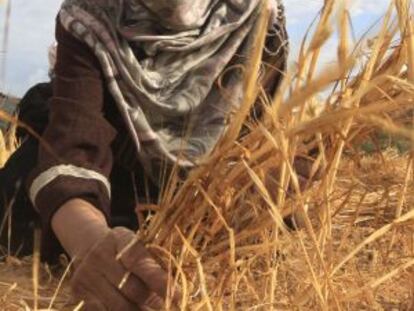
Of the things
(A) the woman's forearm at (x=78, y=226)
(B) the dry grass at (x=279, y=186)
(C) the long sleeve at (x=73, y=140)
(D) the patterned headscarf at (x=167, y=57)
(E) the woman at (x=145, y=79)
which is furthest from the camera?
(D) the patterned headscarf at (x=167, y=57)

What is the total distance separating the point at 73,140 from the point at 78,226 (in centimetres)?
21

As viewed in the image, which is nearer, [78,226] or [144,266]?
[144,266]

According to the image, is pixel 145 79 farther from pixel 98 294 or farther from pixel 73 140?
pixel 98 294

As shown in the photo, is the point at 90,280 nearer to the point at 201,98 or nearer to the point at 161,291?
the point at 161,291

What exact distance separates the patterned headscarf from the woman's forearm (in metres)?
0.34

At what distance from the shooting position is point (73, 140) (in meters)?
1.22

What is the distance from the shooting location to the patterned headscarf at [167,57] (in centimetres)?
142

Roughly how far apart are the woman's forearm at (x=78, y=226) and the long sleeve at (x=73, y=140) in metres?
0.02

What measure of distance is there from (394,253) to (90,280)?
62cm

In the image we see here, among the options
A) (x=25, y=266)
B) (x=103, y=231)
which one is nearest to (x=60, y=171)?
(x=103, y=231)

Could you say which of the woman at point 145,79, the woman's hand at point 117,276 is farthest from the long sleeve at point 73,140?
the woman's hand at point 117,276

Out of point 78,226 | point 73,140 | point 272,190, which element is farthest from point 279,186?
point 73,140

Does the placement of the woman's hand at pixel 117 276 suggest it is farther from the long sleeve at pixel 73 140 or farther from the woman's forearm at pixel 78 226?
the long sleeve at pixel 73 140

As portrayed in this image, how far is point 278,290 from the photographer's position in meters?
1.13
